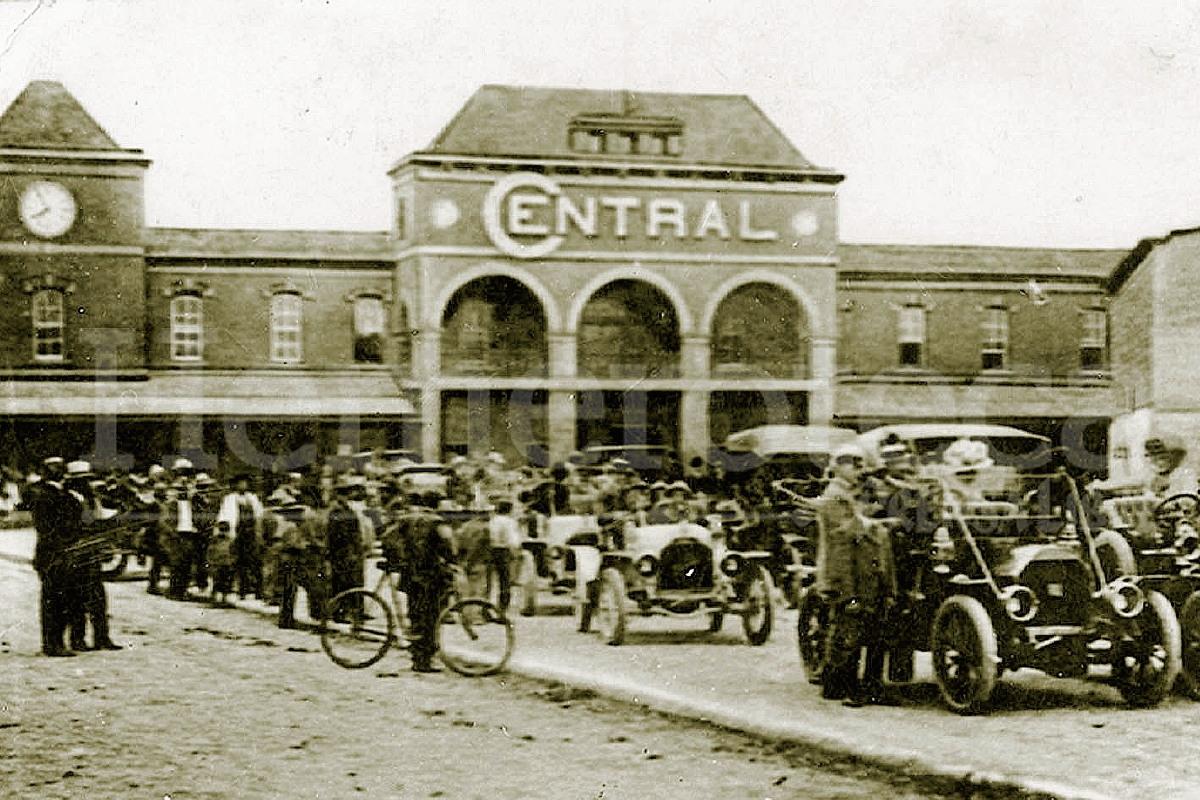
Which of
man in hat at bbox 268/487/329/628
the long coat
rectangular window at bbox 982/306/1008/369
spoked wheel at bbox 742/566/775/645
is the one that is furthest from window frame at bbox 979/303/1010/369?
man in hat at bbox 268/487/329/628

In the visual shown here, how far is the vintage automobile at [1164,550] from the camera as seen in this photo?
25.3ft

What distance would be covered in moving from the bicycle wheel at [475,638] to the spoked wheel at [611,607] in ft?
3.49

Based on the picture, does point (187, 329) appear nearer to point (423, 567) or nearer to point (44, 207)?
point (44, 207)

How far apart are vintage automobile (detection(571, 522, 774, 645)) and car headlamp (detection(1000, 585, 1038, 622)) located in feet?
8.03

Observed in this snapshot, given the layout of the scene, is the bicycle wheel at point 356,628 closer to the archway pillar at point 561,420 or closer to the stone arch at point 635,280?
the archway pillar at point 561,420

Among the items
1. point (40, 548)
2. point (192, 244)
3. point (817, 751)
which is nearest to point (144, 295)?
point (192, 244)

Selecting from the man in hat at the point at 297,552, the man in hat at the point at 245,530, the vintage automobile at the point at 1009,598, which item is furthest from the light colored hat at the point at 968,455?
the man in hat at the point at 245,530

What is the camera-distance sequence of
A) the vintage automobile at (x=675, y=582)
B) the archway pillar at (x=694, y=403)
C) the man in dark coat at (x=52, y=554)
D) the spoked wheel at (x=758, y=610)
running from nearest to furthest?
1. the archway pillar at (x=694, y=403)
2. the man in dark coat at (x=52, y=554)
3. the spoked wheel at (x=758, y=610)
4. the vintage automobile at (x=675, y=582)

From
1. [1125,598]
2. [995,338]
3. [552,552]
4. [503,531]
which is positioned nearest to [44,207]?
[503,531]

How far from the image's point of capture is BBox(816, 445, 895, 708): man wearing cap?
763 centimetres

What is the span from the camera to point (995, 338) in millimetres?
8508

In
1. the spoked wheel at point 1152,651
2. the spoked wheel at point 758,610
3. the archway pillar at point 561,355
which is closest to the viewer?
the spoked wheel at point 1152,651

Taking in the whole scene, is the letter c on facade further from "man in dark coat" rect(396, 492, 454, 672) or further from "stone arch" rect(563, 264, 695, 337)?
"man in dark coat" rect(396, 492, 454, 672)

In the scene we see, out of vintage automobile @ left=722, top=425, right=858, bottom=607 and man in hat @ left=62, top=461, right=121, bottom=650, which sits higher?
vintage automobile @ left=722, top=425, right=858, bottom=607
